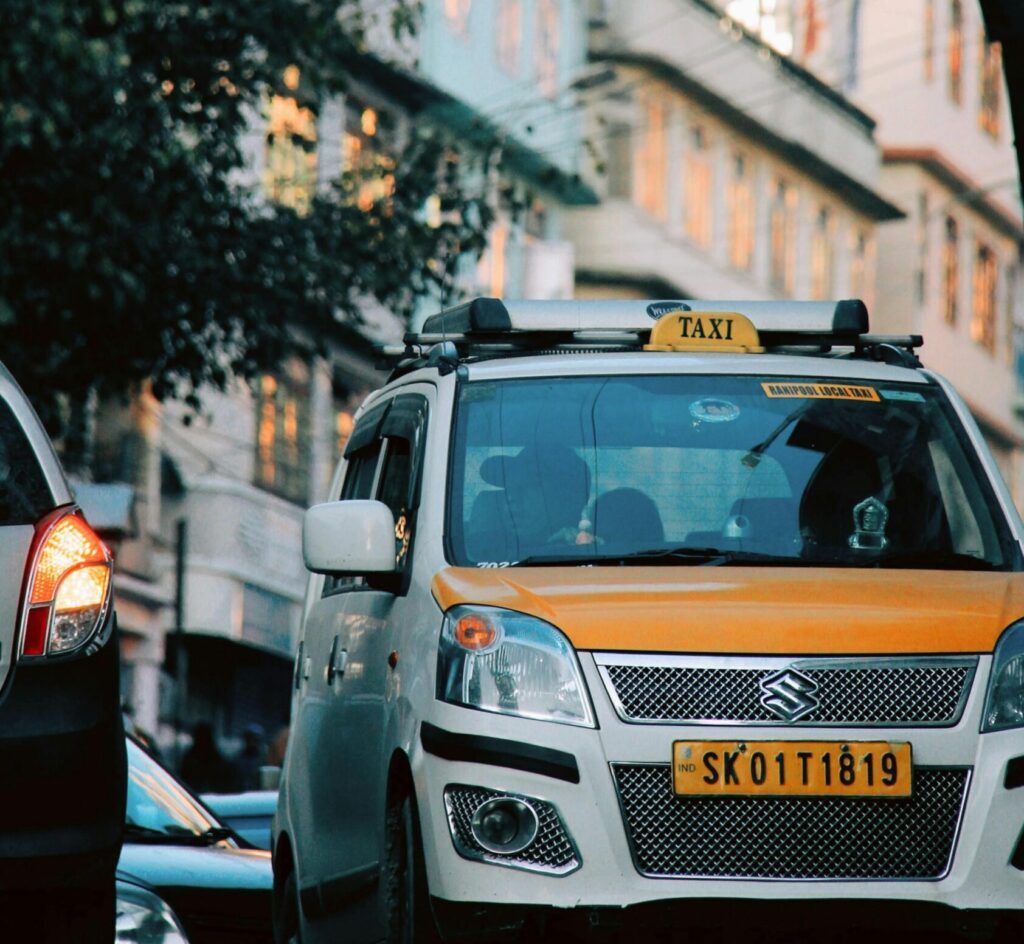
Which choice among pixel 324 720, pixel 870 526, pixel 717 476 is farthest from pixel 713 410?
pixel 324 720

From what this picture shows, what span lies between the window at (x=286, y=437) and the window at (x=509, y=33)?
7766 mm

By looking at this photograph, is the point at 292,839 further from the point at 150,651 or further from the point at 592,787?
the point at 150,651

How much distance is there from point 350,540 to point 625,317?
182 cm

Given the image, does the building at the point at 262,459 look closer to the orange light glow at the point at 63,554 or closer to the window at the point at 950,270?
the window at the point at 950,270

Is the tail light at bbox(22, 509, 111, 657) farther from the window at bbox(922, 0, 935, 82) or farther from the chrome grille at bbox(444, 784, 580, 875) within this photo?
the window at bbox(922, 0, 935, 82)

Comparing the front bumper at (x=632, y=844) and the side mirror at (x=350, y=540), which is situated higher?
the side mirror at (x=350, y=540)

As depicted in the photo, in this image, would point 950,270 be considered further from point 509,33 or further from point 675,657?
point 675,657

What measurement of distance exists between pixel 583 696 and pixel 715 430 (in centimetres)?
147

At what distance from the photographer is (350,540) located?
7.45 meters

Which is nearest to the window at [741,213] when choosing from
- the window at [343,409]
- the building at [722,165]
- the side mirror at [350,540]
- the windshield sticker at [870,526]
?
the building at [722,165]

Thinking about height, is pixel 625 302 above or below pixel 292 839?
above

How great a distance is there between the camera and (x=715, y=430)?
26.0ft

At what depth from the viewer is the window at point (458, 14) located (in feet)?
134

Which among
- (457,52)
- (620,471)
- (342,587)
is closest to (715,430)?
(620,471)
